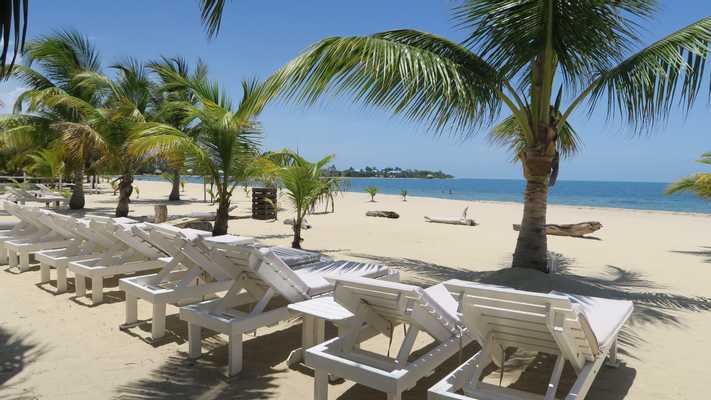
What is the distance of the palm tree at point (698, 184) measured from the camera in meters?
10.5

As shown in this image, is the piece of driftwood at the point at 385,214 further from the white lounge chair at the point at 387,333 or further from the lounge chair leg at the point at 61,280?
the white lounge chair at the point at 387,333

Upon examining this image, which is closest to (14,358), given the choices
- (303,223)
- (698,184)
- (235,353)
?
(235,353)

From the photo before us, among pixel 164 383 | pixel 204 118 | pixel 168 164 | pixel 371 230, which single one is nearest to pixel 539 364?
pixel 164 383

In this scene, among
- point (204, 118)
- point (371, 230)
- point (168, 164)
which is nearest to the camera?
point (204, 118)

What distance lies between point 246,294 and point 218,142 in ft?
15.1

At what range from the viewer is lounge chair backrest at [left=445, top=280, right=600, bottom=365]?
220 centimetres

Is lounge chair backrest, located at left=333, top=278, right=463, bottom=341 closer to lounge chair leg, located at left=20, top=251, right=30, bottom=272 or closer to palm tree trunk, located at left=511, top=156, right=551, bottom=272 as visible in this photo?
palm tree trunk, located at left=511, top=156, right=551, bottom=272

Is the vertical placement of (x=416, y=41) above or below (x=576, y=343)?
above

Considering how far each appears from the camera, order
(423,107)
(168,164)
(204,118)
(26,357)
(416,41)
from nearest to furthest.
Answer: (26,357) < (423,107) < (416,41) < (204,118) < (168,164)

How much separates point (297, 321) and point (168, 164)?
627cm

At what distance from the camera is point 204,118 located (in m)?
7.88

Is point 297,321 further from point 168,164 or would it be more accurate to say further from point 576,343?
point 168,164

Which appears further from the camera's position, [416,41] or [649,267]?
[649,267]

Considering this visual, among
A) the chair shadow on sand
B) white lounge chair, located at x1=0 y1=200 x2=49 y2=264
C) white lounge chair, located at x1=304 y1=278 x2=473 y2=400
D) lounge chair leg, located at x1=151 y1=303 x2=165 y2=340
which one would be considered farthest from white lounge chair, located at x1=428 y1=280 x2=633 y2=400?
white lounge chair, located at x1=0 y1=200 x2=49 y2=264
